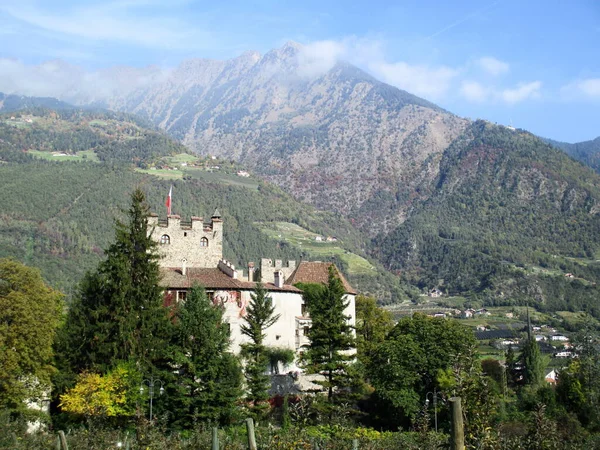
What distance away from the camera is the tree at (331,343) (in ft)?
210

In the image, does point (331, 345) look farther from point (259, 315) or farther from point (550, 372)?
point (550, 372)

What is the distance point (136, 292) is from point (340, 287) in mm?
20997

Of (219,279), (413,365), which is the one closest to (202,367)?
(219,279)

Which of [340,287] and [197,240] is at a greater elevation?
[197,240]

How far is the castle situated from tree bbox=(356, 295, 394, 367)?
1329 cm

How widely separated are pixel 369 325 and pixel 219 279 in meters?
29.9

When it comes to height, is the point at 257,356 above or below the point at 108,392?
above

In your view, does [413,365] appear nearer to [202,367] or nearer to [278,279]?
[278,279]

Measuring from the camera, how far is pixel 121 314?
55.3 meters

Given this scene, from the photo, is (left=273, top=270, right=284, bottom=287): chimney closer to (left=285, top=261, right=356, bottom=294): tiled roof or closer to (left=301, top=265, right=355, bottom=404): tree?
(left=285, top=261, right=356, bottom=294): tiled roof

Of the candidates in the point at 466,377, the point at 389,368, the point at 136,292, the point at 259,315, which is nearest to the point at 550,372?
the point at 389,368

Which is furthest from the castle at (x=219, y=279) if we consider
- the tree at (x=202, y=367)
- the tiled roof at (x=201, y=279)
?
the tree at (x=202, y=367)

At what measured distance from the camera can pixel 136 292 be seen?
56.4m

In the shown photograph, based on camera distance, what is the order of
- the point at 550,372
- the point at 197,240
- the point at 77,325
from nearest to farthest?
1. the point at 77,325
2. the point at 197,240
3. the point at 550,372
